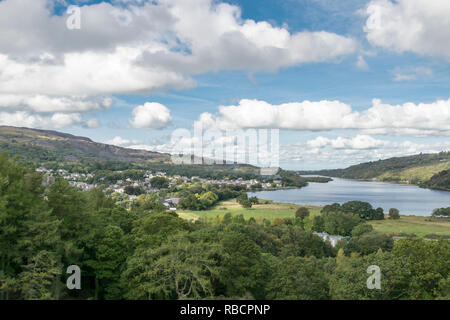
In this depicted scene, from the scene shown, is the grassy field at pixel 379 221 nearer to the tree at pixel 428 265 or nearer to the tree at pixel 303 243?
the tree at pixel 303 243

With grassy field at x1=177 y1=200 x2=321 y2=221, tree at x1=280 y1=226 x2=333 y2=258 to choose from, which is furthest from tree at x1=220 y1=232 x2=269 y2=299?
grassy field at x1=177 y1=200 x2=321 y2=221

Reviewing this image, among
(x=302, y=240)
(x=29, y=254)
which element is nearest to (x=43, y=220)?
(x=29, y=254)

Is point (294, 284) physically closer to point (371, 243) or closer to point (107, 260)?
point (107, 260)

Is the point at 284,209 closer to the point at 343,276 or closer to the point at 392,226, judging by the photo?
the point at 392,226

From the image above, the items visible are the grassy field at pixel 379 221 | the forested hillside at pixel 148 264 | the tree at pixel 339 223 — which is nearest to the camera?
the forested hillside at pixel 148 264

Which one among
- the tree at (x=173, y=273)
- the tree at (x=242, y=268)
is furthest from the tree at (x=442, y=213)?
the tree at (x=173, y=273)

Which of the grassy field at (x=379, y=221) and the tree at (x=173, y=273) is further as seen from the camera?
the grassy field at (x=379, y=221)
